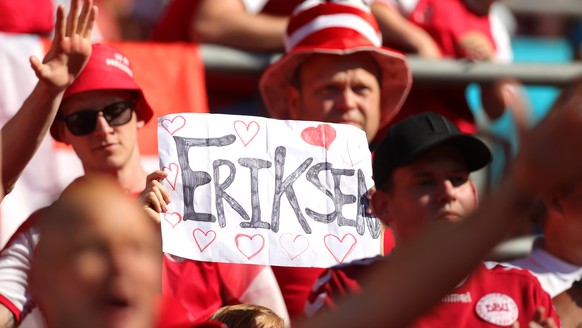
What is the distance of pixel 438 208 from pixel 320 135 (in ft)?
1.35

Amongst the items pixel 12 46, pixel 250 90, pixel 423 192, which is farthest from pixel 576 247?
pixel 12 46

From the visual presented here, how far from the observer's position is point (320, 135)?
3.97 meters

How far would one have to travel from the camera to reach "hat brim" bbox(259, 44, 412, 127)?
4746 mm

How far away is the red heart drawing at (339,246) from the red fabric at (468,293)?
0.14 feet

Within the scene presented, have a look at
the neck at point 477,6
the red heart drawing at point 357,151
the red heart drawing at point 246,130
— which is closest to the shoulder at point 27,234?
the red heart drawing at point 246,130

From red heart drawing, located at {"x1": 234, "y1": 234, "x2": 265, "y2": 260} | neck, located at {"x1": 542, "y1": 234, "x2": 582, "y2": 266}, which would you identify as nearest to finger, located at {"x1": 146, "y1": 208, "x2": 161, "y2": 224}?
red heart drawing, located at {"x1": 234, "y1": 234, "x2": 265, "y2": 260}

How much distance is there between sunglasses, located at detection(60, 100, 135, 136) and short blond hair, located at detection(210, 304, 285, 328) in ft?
2.97

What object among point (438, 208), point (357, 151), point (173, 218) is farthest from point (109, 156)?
point (438, 208)

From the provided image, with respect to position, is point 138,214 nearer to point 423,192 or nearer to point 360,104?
point 423,192

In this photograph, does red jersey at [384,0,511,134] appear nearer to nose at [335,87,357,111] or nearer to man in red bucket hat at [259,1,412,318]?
man in red bucket hat at [259,1,412,318]

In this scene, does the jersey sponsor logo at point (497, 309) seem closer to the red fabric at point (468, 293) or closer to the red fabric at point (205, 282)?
the red fabric at point (468, 293)

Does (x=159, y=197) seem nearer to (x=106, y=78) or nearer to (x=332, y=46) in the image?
(x=106, y=78)

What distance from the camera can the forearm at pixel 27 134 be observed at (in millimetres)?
3820

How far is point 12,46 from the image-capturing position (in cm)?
501
